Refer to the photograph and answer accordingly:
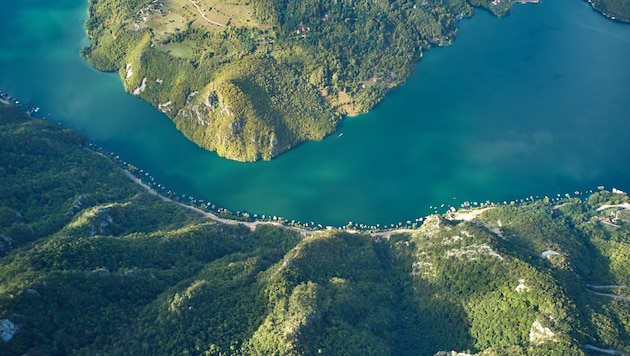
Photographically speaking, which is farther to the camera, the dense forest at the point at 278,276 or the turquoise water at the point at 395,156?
the turquoise water at the point at 395,156

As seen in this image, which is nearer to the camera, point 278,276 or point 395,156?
point 278,276

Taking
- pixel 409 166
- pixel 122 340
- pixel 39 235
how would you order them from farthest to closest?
pixel 409 166 < pixel 39 235 < pixel 122 340

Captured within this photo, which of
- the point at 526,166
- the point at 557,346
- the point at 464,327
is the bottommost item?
the point at 557,346

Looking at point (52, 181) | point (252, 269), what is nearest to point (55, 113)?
point (52, 181)

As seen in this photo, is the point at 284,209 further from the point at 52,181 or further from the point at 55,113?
the point at 55,113

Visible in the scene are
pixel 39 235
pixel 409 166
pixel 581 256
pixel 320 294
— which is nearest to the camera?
pixel 320 294

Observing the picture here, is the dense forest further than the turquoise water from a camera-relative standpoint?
No

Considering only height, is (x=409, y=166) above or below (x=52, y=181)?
below

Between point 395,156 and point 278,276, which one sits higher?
point 395,156
